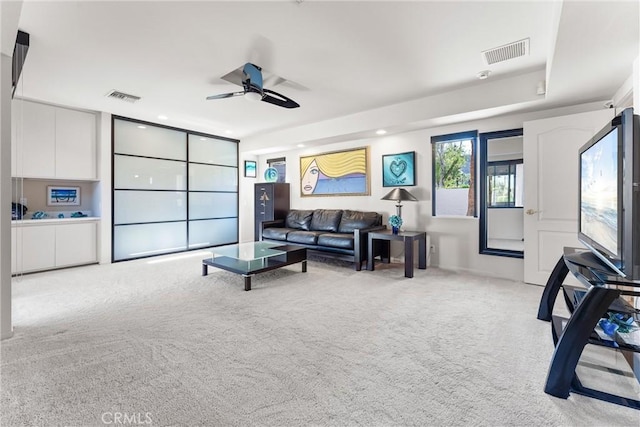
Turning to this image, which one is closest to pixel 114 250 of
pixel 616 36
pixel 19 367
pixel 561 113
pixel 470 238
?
pixel 19 367

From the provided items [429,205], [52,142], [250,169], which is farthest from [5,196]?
[250,169]

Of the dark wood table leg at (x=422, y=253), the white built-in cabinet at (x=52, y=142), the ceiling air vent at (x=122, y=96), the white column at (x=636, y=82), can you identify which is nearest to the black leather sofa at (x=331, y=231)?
the dark wood table leg at (x=422, y=253)

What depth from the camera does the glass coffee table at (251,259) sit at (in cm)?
359

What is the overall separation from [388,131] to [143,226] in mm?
4798

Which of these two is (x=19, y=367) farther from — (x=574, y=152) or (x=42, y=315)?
(x=574, y=152)

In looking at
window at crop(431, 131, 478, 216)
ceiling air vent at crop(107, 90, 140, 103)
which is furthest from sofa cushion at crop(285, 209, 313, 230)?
ceiling air vent at crop(107, 90, 140, 103)

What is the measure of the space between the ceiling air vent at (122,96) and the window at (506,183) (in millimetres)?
6327

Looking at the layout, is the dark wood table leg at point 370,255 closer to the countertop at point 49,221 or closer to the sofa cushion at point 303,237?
→ the sofa cushion at point 303,237

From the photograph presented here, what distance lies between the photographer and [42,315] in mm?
2652

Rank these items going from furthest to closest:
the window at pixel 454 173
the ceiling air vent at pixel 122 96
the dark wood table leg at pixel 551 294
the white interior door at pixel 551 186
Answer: the window at pixel 454 173 < the ceiling air vent at pixel 122 96 < the white interior door at pixel 551 186 < the dark wood table leg at pixel 551 294

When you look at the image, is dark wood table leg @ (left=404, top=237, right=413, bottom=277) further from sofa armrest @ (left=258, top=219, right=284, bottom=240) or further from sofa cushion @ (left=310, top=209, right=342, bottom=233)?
sofa armrest @ (left=258, top=219, right=284, bottom=240)

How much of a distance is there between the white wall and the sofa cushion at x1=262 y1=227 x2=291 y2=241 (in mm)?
1087

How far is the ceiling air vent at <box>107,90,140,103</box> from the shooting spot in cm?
391

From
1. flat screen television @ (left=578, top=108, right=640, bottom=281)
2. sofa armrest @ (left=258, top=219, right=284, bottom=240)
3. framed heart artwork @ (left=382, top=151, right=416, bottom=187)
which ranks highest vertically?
framed heart artwork @ (left=382, top=151, right=416, bottom=187)
